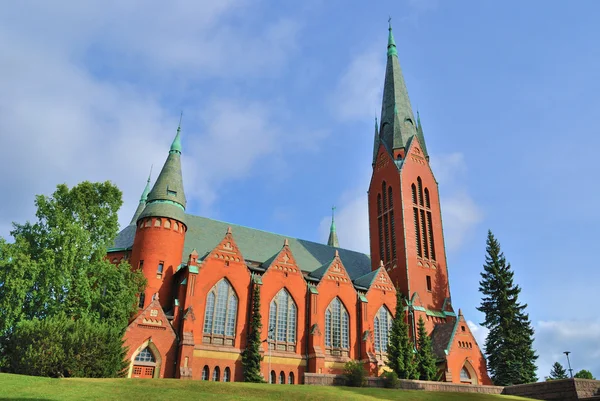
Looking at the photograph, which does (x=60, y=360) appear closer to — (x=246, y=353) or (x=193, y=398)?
(x=193, y=398)

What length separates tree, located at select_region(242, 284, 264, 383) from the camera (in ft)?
123

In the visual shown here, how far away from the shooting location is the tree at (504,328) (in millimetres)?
46312

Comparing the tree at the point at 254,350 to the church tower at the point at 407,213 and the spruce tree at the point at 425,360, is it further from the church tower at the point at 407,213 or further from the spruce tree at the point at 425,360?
the church tower at the point at 407,213

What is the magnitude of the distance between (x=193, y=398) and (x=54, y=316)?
14.4 metres

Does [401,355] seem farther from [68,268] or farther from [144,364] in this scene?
[68,268]

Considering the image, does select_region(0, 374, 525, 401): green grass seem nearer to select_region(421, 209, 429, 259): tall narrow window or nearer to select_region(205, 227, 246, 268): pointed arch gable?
select_region(205, 227, 246, 268): pointed arch gable

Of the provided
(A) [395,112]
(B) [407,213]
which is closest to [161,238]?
(B) [407,213]

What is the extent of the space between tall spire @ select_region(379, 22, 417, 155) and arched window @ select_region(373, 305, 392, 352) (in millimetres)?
20322

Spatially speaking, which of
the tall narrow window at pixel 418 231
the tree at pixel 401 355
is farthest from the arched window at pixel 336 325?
the tall narrow window at pixel 418 231

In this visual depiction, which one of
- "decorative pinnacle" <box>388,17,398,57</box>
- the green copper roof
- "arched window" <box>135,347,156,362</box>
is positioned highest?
"decorative pinnacle" <box>388,17,398,57</box>

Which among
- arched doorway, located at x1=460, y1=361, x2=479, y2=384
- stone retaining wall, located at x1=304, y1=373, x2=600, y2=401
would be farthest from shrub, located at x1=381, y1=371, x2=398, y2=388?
arched doorway, located at x1=460, y1=361, x2=479, y2=384

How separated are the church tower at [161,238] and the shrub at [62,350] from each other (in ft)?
30.9

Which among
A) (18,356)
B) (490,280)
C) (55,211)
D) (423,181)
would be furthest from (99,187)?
(490,280)

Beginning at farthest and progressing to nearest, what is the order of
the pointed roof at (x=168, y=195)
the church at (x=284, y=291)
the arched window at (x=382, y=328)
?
the arched window at (x=382, y=328)
the pointed roof at (x=168, y=195)
the church at (x=284, y=291)
